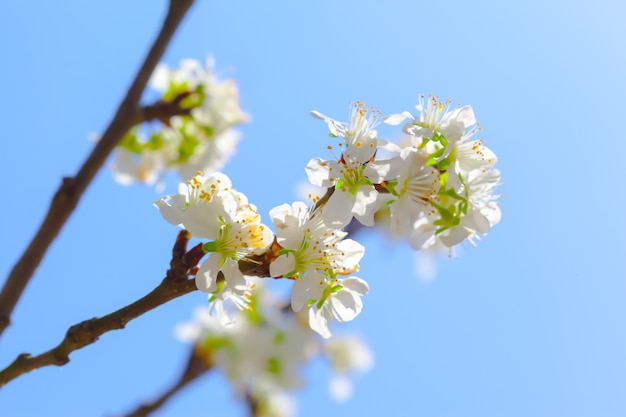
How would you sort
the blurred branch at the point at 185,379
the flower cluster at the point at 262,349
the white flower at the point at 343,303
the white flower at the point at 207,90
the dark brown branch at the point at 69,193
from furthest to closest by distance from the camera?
the flower cluster at the point at 262,349 < the white flower at the point at 207,90 < the blurred branch at the point at 185,379 < the white flower at the point at 343,303 < the dark brown branch at the point at 69,193

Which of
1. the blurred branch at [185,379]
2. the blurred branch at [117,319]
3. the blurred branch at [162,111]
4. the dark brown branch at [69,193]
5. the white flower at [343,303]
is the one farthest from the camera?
the blurred branch at [185,379]

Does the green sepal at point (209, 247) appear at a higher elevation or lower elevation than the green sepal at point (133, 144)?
lower

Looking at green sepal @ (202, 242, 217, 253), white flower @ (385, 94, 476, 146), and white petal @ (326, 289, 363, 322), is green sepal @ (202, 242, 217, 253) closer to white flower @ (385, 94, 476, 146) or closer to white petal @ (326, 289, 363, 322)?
white petal @ (326, 289, 363, 322)

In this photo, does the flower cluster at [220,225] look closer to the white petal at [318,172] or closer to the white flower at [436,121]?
the white petal at [318,172]

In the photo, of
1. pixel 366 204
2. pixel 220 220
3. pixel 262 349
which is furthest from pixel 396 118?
pixel 262 349

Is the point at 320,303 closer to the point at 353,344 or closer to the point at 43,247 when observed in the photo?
the point at 43,247

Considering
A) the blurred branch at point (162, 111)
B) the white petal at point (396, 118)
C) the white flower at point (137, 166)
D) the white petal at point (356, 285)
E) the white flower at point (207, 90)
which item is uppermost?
the white flower at point (207, 90)

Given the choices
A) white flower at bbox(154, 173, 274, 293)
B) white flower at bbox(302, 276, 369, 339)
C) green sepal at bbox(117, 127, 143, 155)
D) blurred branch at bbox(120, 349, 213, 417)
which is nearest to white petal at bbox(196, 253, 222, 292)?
white flower at bbox(154, 173, 274, 293)

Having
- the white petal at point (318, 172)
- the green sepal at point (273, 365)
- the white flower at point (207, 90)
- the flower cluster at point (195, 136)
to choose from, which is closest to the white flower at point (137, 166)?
the flower cluster at point (195, 136)

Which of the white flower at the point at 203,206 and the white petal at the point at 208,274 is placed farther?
the white flower at the point at 203,206

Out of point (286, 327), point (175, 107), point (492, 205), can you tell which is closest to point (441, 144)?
point (492, 205)
